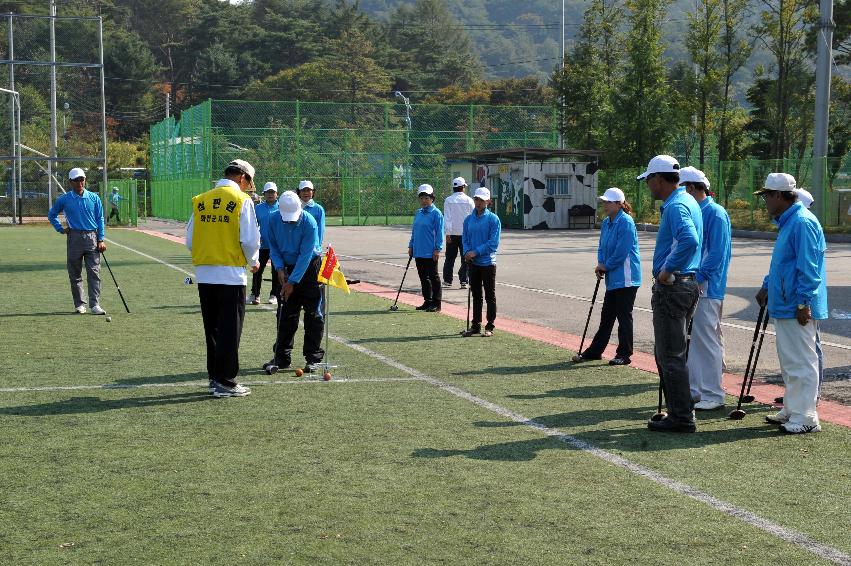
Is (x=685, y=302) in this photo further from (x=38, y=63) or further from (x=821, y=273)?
(x=38, y=63)

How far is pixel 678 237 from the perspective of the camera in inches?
319

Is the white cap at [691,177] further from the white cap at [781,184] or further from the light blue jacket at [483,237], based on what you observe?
the light blue jacket at [483,237]

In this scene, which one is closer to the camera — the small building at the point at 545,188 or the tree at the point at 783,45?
the tree at the point at 783,45

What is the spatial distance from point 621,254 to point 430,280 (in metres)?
5.16

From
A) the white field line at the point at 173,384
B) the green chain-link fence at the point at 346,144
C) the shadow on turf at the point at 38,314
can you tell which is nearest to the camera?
the white field line at the point at 173,384

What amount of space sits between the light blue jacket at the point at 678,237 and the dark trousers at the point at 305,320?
3888 mm

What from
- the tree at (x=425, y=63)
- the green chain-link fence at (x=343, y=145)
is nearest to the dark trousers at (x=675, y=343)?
the green chain-link fence at (x=343, y=145)

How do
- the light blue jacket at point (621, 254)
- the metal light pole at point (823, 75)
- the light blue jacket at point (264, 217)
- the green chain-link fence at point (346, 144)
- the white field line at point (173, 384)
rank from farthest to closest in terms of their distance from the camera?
the green chain-link fence at point (346, 144) → the metal light pole at point (823, 75) → the light blue jacket at point (264, 217) → the light blue jacket at point (621, 254) → the white field line at point (173, 384)

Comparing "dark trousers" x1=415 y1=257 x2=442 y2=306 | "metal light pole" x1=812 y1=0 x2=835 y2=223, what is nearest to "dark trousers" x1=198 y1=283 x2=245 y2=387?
"dark trousers" x1=415 y1=257 x2=442 y2=306

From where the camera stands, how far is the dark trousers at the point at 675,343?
8234mm

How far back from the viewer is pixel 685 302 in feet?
27.1

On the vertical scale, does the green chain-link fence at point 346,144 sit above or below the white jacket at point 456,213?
above

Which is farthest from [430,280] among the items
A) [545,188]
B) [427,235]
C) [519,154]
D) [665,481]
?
[519,154]

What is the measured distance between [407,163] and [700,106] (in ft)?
51.0
